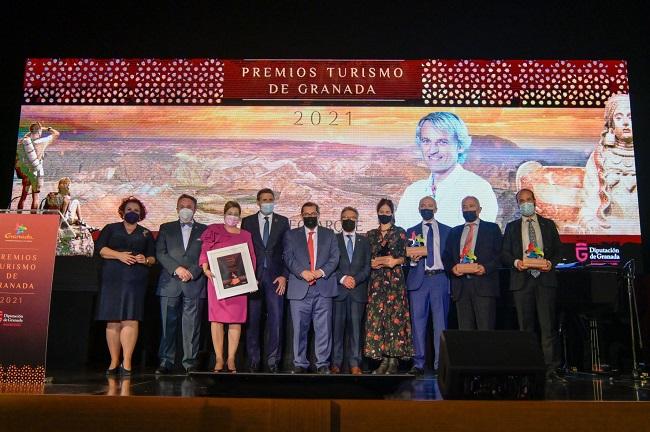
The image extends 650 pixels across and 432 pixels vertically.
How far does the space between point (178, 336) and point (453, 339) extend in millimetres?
3653

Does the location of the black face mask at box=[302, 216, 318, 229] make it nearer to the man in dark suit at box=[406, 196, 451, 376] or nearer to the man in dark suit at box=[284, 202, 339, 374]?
the man in dark suit at box=[284, 202, 339, 374]

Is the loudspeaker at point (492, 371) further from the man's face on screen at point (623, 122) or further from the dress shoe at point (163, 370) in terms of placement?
the man's face on screen at point (623, 122)

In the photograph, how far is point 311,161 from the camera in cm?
681

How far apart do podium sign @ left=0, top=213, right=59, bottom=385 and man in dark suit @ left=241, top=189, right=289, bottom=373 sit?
190 cm

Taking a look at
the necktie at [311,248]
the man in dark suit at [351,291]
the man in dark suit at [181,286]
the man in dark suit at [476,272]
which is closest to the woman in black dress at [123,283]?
the man in dark suit at [181,286]

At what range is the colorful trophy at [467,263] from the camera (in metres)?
5.20

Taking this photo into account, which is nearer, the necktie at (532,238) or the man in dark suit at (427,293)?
the necktie at (532,238)

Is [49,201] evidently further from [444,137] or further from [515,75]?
[515,75]

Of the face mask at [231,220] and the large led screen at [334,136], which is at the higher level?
the large led screen at [334,136]

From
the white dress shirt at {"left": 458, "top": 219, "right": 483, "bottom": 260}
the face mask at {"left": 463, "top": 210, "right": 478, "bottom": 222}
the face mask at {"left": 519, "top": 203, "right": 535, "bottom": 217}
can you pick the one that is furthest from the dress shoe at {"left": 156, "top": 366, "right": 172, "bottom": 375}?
the face mask at {"left": 519, "top": 203, "right": 535, "bottom": 217}

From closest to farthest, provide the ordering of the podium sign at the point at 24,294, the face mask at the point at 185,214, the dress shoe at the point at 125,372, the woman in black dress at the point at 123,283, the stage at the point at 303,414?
Answer: the stage at the point at 303,414 < the podium sign at the point at 24,294 < the dress shoe at the point at 125,372 < the woman in black dress at the point at 123,283 < the face mask at the point at 185,214

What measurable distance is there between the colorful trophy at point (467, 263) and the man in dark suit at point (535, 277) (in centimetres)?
28

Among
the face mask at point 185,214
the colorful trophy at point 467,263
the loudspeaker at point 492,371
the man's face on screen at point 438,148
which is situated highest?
the man's face on screen at point 438,148

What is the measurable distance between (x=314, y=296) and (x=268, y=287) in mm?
434
